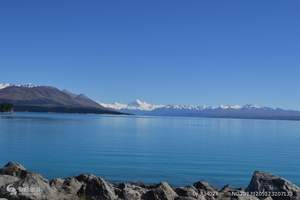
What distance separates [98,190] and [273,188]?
760cm

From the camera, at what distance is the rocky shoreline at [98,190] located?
54.1 ft

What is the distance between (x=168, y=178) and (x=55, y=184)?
12409mm

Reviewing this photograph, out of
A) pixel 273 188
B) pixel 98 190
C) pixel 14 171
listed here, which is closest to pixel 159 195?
pixel 98 190

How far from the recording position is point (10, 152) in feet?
149

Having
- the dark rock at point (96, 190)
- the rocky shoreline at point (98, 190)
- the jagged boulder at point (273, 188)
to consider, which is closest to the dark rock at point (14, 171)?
the rocky shoreline at point (98, 190)

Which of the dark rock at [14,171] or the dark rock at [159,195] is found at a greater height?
the dark rock at [14,171]

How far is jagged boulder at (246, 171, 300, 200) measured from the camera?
66.1ft

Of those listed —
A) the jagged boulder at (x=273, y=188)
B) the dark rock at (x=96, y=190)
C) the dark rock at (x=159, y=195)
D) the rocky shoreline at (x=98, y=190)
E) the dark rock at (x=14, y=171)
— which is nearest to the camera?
the rocky shoreline at (x=98, y=190)

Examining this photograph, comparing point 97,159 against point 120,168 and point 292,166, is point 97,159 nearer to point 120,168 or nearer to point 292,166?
point 120,168

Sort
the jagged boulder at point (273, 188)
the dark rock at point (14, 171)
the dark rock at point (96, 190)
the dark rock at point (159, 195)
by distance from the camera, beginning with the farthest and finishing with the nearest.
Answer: the dark rock at point (14, 171) → the jagged boulder at point (273, 188) → the dark rock at point (159, 195) → the dark rock at point (96, 190)

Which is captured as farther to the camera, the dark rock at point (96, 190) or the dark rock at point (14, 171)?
the dark rock at point (14, 171)

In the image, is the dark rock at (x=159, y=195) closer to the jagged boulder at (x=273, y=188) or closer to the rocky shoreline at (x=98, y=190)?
the rocky shoreline at (x=98, y=190)

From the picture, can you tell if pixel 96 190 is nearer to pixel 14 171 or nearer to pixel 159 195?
pixel 159 195

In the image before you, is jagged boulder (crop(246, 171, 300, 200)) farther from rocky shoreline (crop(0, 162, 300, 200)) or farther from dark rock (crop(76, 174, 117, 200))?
dark rock (crop(76, 174, 117, 200))
